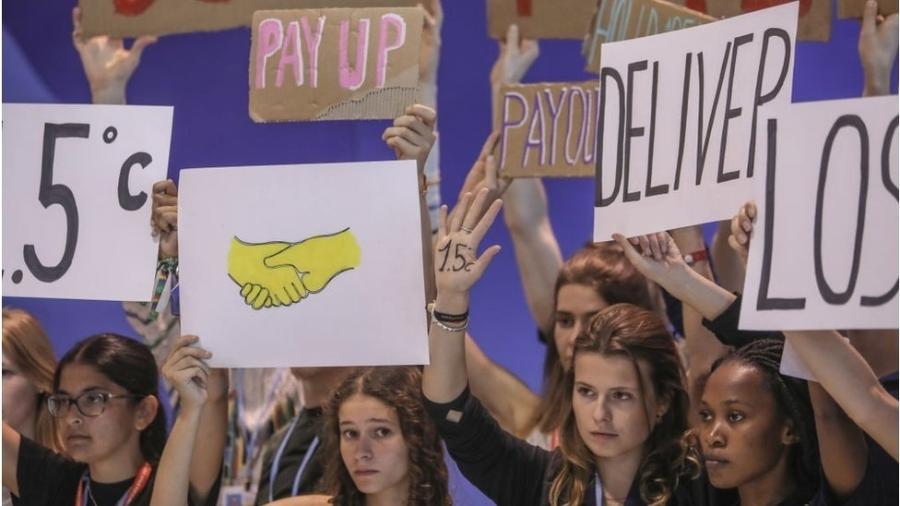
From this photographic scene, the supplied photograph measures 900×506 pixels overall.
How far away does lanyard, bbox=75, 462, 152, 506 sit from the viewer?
2.71m

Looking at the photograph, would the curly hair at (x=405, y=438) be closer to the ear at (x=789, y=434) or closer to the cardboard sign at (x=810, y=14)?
the ear at (x=789, y=434)

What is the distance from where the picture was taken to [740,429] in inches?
91.5

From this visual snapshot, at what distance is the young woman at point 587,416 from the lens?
238 centimetres

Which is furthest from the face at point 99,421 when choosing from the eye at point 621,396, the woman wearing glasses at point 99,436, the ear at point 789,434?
the ear at point 789,434

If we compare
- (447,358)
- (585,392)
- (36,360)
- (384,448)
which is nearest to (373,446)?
(384,448)

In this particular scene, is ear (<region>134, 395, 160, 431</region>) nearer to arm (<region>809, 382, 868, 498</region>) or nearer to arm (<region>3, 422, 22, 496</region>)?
arm (<region>3, 422, 22, 496</region>)

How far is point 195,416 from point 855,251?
113 cm

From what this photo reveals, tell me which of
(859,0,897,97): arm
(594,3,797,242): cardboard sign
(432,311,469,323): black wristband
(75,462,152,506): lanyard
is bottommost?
(75,462,152,506): lanyard

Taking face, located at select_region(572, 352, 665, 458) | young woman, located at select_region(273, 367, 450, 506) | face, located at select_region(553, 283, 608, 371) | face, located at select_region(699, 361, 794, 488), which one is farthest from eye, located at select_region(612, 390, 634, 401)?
face, located at select_region(553, 283, 608, 371)

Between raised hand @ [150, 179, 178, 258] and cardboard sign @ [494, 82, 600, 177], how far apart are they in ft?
2.27

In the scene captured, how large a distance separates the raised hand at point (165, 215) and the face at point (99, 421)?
14.2 inches

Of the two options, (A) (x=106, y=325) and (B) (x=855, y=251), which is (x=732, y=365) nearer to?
(B) (x=855, y=251)

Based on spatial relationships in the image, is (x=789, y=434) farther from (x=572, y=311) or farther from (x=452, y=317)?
(x=572, y=311)

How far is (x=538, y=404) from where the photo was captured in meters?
3.17
